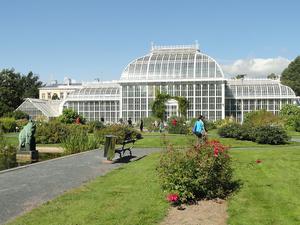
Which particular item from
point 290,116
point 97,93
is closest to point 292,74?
point 290,116

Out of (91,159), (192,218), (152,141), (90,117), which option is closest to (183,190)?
(192,218)

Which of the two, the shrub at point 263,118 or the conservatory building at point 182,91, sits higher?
the conservatory building at point 182,91

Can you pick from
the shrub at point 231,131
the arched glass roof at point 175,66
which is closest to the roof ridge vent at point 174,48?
the arched glass roof at point 175,66

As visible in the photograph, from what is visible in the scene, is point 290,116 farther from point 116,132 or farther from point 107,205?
point 107,205

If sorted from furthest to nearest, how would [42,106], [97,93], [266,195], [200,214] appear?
[42,106], [97,93], [266,195], [200,214]

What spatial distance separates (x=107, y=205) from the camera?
8.47 meters

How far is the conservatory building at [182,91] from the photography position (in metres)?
51.7

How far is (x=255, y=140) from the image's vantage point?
995 inches

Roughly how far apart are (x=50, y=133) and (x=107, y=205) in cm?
1953

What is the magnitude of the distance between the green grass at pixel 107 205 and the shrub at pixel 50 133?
16.2m

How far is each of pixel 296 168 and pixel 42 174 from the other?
7958 millimetres

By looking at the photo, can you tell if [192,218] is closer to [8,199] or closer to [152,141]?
[8,199]

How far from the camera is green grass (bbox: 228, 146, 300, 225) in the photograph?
7.27 meters

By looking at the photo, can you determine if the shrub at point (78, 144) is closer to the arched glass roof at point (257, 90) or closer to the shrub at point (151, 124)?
the shrub at point (151, 124)
